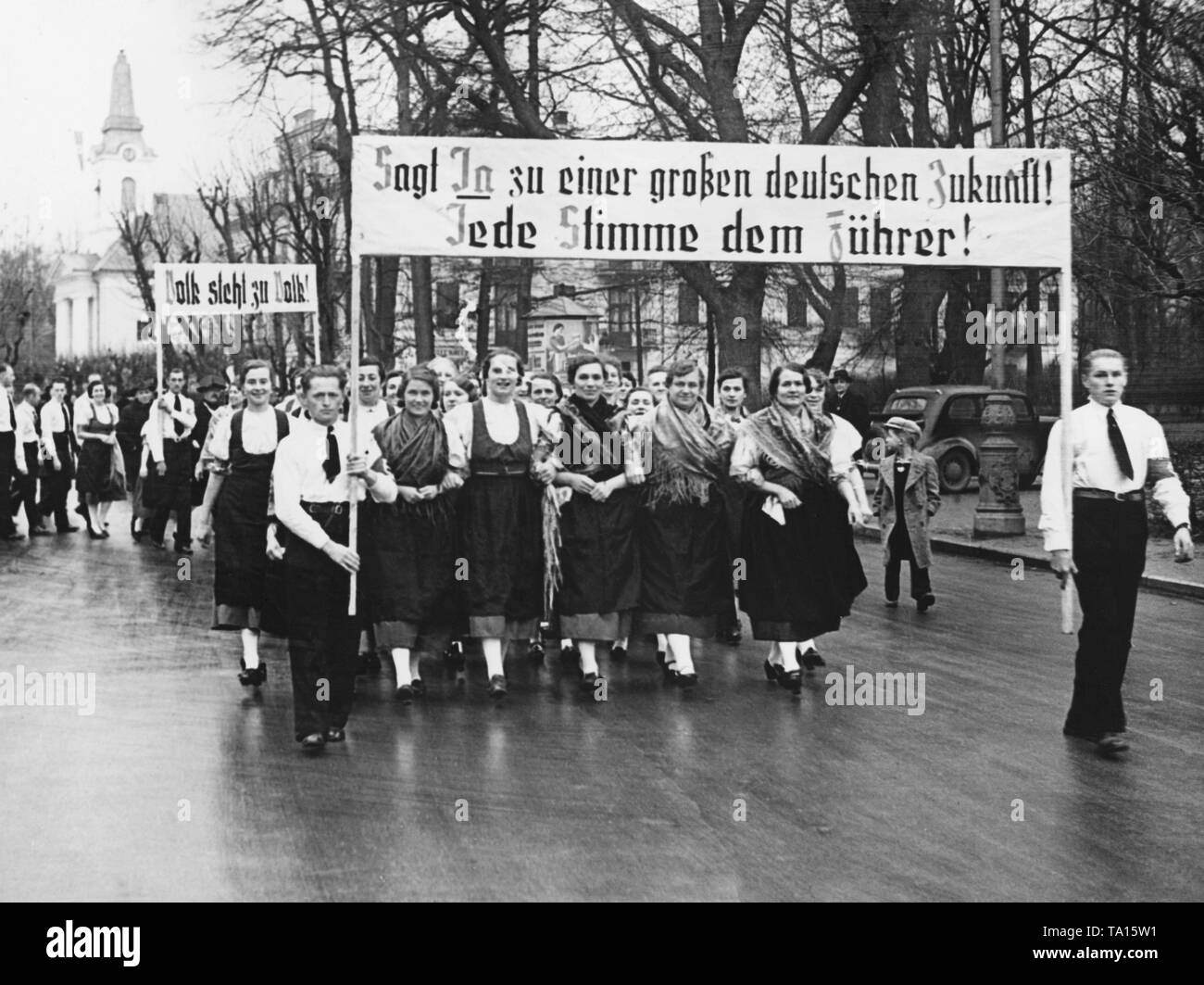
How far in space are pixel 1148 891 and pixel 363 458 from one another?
13.2ft

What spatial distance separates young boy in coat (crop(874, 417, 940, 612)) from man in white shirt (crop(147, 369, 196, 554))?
7.39 m

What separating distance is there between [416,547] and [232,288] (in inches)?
358

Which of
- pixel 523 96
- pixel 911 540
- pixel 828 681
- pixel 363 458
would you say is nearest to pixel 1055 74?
pixel 523 96

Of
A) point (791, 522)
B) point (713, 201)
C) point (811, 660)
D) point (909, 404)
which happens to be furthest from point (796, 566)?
point (909, 404)

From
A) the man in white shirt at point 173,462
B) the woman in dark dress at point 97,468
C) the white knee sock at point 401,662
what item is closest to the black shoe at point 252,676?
the white knee sock at point 401,662

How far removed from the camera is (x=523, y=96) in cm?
2542

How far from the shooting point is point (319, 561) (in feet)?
26.6

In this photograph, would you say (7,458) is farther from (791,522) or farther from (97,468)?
(791,522)

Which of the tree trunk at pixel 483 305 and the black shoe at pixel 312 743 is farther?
the tree trunk at pixel 483 305

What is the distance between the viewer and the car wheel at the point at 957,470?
27.5 meters

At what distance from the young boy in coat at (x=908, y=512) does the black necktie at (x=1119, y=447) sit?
5.54m

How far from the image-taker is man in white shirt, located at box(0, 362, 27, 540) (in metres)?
19.5

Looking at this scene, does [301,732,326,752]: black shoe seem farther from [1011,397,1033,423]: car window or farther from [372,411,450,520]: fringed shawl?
[1011,397,1033,423]: car window

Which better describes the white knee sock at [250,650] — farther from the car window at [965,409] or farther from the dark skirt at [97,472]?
the car window at [965,409]
